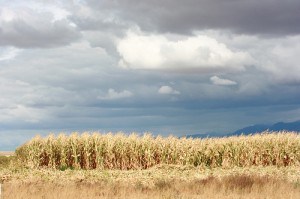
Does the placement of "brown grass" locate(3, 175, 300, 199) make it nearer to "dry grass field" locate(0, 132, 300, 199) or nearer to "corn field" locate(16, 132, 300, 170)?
"dry grass field" locate(0, 132, 300, 199)

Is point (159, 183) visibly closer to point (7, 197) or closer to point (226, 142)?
point (7, 197)

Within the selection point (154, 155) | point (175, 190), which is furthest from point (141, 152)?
point (175, 190)

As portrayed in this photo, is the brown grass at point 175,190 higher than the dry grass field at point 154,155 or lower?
lower

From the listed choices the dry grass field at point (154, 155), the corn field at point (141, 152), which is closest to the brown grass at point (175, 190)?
the dry grass field at point (154, 155)

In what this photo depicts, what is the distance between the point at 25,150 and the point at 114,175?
430 inches

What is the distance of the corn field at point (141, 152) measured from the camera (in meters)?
37.5

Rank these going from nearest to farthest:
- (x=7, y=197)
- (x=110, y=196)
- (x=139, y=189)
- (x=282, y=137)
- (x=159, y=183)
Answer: (x=7, y=197)
(x=110, y=196)
(x=139, y=189)
(x=159, y=183)
(x=282, y=137)

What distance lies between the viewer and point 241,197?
1852cm

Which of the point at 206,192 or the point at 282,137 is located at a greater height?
the point at 282,137

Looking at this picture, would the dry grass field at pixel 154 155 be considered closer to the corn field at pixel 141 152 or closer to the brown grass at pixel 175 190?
the corn field at pixel 141 152

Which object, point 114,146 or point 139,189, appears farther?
point 114,146

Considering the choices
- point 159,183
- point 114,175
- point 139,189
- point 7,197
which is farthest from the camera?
point 114,175

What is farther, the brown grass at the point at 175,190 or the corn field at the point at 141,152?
the corn field at the point at 141,152

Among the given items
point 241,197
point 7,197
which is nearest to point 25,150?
point 7,197
